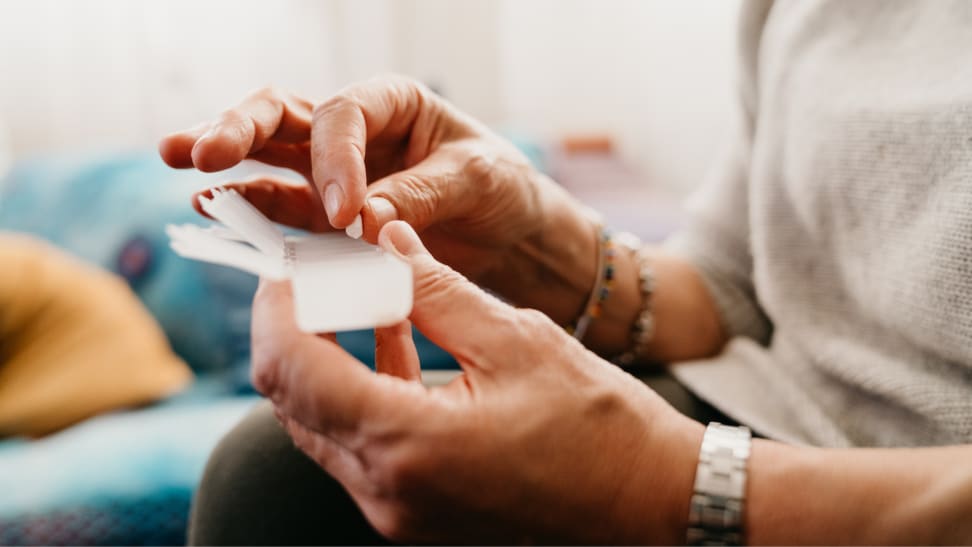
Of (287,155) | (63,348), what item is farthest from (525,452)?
(63,348)

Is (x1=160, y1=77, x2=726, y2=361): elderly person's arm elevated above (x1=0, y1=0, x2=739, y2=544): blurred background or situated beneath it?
elevated above

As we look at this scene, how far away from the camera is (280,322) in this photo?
317mm

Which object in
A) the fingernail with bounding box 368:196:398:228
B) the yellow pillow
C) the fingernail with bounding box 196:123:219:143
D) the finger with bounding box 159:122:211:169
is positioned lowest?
the yellow pillow

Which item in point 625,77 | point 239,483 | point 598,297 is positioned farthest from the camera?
point 625,77

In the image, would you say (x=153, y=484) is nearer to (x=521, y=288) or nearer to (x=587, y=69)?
(x=521, y=288)

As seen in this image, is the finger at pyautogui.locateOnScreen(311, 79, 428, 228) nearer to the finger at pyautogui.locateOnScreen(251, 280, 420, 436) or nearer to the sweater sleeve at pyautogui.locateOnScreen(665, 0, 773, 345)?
the finger at pyautogui.locateOnScreen(251, 280, 420, 436)

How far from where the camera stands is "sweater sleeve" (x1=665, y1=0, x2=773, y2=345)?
63cm

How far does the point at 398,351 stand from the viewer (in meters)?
0.35

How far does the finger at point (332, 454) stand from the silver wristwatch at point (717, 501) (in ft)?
0.57

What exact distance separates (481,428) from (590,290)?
1.13ft

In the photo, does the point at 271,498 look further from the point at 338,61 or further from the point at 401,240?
the point at 338,61

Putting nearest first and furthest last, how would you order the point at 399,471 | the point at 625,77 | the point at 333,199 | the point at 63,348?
the point at 399,471, the point at 333,199, the point at 63,348, the point at 625,77

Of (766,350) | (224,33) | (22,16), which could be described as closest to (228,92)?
(224,33)

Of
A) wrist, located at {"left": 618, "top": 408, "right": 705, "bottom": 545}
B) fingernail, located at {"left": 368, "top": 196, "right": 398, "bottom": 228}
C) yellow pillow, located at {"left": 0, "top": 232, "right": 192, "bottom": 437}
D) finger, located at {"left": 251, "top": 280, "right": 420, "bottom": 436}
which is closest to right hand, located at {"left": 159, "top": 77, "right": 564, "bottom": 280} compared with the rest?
fingernail, located at {"left": 368, "top": 196, "right": 398, "bottom": 228}
